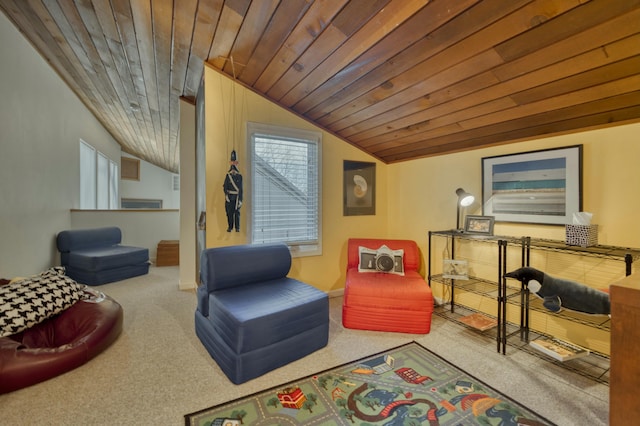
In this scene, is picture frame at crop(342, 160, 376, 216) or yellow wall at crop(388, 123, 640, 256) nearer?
yellow wall at crop(388, 123, 640, 256)

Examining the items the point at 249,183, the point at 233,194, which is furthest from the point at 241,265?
the point at 249,183

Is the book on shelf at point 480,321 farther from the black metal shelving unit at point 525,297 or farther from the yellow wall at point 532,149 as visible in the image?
the yellow wall at point 532,149

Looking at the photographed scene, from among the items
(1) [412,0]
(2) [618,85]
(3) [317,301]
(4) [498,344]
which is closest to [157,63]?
(1) [412,0]

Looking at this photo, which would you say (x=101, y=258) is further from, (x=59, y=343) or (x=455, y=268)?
(x=455, y=268)

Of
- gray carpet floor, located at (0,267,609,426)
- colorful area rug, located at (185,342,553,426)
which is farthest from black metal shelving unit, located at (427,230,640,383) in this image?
colorful area rug, located at (185,342,553,426)

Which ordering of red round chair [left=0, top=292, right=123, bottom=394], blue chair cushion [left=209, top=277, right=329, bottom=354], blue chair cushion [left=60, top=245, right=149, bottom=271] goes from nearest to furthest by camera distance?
red round chair [left=0, top=292, right=123, bottom=394] → blue chair cushion [left=209, top=277, right=329, bottom=354] → blue chair cushion [left=60, top=245, right=149, bottom=271]

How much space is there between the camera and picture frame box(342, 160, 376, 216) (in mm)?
3613

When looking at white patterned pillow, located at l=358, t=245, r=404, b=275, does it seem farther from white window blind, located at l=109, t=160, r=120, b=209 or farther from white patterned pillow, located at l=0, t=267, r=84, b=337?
white window blind, located at l=109, t=160, r=120, b=209

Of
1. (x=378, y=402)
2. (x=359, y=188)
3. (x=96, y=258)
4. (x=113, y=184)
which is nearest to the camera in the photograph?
(x=378, y=402)

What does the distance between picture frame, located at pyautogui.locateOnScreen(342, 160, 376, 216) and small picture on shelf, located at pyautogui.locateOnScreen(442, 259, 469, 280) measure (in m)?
1.24

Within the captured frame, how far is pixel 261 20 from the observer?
6.40 feet

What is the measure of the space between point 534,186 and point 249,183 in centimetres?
271

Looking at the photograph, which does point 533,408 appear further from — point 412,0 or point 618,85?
point 412,0

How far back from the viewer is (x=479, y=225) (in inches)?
106
